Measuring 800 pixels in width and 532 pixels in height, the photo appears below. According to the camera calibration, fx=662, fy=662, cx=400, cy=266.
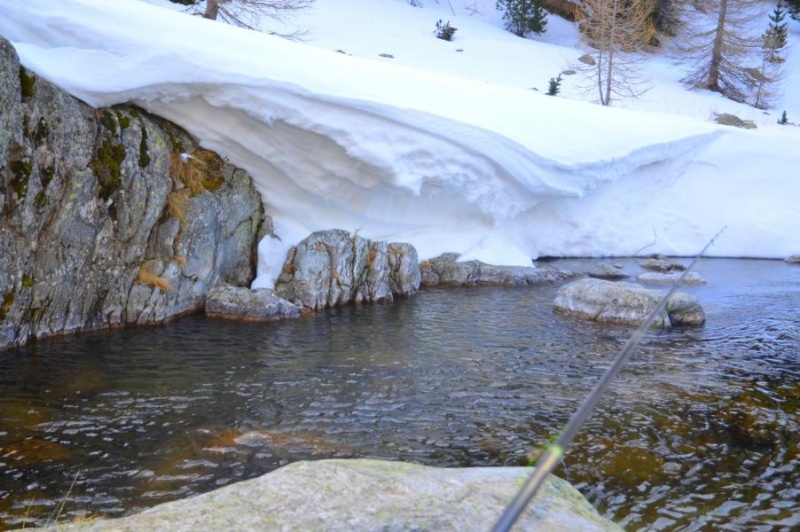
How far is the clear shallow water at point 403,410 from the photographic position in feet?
16.3

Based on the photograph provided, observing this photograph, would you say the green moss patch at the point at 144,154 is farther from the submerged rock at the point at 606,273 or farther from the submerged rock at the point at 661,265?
the submerged rock at the point at 661,265

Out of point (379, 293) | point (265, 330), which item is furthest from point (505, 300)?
point (265, 330)

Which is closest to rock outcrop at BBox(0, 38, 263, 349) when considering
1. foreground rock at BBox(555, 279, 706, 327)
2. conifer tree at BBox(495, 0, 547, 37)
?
foreground rock at BBox(555, 279, 706, 327)

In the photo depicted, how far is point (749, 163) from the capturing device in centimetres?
2155

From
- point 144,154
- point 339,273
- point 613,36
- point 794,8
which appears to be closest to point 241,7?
point 144,154

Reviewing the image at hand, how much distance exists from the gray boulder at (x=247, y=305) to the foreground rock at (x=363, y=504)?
744 cm

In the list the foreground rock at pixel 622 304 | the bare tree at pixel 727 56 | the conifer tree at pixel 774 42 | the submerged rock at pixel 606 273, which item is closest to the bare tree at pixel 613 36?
the bare tree at pixel 727 56

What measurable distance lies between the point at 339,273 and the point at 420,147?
12.1 feet

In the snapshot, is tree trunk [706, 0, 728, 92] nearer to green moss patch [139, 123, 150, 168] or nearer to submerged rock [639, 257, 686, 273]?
submerged rock [639, 257, 686, 273]

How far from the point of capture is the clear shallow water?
4.98m

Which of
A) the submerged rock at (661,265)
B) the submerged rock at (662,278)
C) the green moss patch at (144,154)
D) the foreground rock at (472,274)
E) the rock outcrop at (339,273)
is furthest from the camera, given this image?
the submerged rock at (661,265)

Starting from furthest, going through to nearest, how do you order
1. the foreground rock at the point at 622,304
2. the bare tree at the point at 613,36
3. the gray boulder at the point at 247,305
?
1. the bare tree at the point at 613,36
2. the foreground rock at the point at 622,304
3. the gray boulder at the point at 247,305

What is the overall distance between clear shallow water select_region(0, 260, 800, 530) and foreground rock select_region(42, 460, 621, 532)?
1759 millimetres

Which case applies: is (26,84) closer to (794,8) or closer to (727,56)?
(727,56)
